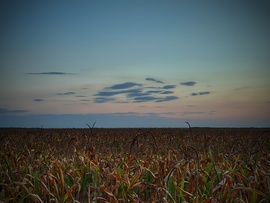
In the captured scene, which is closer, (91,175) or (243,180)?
(243,180)

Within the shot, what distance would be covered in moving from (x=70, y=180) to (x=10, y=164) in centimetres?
291

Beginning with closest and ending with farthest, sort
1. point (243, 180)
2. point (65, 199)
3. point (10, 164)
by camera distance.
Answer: point (65, 199), point (243, 180), point (10, 164)

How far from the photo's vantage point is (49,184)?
6.45m

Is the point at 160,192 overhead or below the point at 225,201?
overhead

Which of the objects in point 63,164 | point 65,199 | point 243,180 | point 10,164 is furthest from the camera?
point 10,164

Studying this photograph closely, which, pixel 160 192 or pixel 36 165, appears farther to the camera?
pixel 36 165

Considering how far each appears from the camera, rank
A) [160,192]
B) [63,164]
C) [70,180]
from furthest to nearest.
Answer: [63,164] < [70,180] < [160,192]

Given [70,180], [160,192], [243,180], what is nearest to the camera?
[160,192]

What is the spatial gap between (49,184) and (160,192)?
2792mm

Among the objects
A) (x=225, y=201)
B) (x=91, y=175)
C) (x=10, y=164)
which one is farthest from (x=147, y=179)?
(x=10, y=164)

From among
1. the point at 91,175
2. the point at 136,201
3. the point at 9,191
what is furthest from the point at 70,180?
the point at 136,201

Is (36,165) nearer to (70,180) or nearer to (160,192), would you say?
(70,180)

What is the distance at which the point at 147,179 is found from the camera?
7.19 metres

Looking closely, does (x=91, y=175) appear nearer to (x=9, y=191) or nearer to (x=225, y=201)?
(x=9, y=191)
